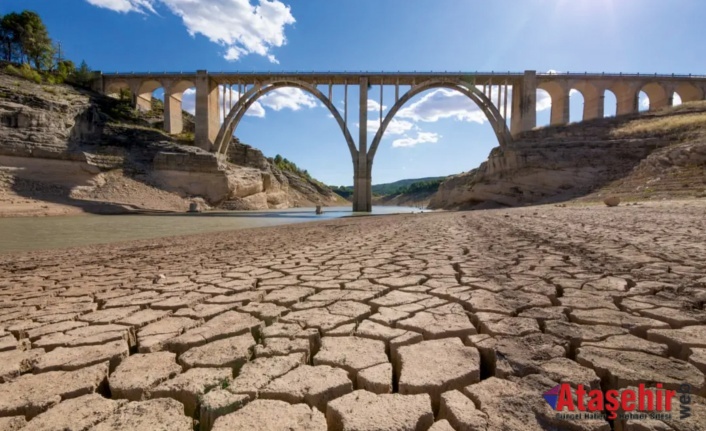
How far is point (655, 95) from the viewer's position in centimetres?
2798

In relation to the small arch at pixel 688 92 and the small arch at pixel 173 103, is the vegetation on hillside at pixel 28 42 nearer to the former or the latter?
the small arch at pixel 173 103

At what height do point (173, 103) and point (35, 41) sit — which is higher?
point (35, 41)

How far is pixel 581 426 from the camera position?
1.00 metres

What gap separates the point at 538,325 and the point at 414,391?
0.92 m

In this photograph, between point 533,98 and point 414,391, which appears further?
point 533,98

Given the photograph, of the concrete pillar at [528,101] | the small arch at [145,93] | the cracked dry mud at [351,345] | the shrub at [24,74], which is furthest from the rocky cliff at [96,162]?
the concrete pillar at [528,101]

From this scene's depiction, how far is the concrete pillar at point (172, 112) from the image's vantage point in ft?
93.3

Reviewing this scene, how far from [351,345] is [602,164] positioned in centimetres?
2058

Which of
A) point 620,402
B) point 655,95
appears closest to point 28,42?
point 620,402

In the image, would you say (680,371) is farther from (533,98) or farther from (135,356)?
(533,98)

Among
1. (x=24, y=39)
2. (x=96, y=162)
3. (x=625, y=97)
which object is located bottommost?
(x=96, y=162)

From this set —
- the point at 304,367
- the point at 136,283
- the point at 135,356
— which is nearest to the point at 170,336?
the point at 135,356

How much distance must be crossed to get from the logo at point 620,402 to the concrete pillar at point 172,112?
1294 inches

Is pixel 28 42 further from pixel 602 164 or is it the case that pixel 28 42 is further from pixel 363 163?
pixel 602 164
